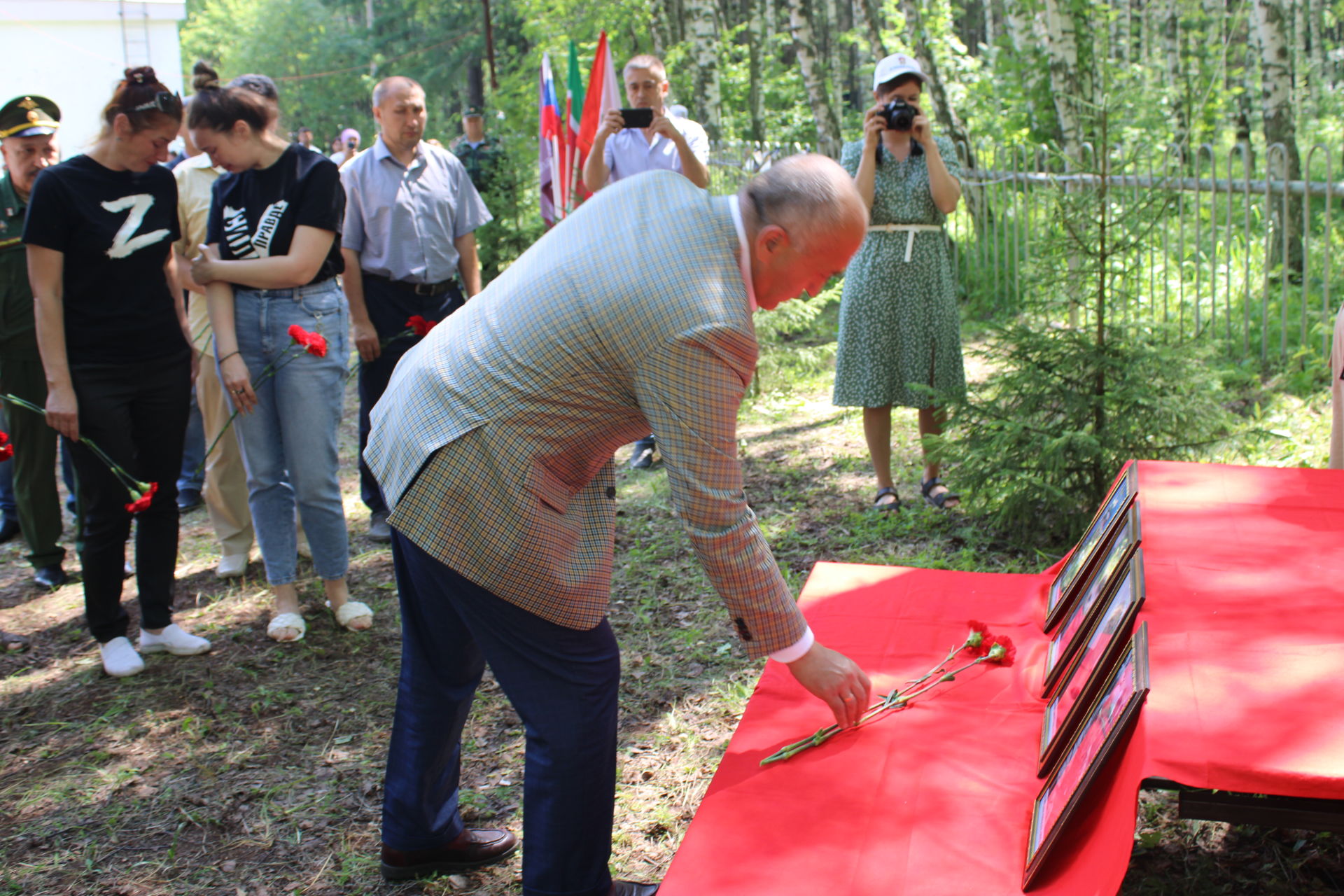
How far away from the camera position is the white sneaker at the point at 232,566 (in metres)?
4.58

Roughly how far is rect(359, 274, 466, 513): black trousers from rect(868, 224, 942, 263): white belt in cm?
183

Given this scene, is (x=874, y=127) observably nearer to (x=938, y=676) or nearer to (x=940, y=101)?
(x=938, y=676)

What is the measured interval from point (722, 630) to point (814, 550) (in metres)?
0.77

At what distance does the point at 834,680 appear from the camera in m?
2.00

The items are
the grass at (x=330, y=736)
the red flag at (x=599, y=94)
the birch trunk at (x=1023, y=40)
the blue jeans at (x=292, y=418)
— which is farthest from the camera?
the birch trunk at (x=1023, y=40)

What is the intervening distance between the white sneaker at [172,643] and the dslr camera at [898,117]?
10.4 ft

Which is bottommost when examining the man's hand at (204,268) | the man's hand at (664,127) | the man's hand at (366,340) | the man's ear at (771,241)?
the man's hand at (366,340)

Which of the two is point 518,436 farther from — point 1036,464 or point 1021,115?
point 1021,115

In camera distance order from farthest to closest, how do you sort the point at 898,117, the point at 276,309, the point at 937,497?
the point at 937,497 → the point at 898,117 → the point at 276,309

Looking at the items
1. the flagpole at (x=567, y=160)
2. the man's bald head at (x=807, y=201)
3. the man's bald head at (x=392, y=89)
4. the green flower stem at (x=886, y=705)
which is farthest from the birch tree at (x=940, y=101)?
the man's bald head at (x=807, y=201)

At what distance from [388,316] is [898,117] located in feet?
7.32

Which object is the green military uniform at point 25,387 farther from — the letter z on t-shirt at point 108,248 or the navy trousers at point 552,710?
the navy trousers at point 552,710

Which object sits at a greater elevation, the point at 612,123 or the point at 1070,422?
the point at 612,123

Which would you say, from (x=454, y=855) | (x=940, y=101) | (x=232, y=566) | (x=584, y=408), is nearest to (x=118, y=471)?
(x=232, y=566)
